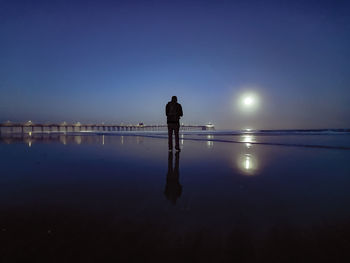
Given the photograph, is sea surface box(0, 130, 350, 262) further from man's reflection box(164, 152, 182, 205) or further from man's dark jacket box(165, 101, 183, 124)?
man's dark jacket box(165, 101, 183, 124)

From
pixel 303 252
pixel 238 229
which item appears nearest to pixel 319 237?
pixel 303 252

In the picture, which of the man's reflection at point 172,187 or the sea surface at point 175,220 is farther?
the man's reflection at point 172,187

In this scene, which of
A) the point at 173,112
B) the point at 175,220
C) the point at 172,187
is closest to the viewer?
the point at 175,220

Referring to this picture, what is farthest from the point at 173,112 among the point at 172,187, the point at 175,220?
the point at 175,220

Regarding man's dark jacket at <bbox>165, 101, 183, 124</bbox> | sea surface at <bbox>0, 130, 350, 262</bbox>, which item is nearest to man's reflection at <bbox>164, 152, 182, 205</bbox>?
sea surface at <bbox>0, 130, 350, 262</bbox>

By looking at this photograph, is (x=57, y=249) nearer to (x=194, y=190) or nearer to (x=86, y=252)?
(x=86, y=252)

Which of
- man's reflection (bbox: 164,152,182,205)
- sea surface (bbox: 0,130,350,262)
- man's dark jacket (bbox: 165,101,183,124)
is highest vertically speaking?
man's dark jacket (bbox: 165,101,183,124)

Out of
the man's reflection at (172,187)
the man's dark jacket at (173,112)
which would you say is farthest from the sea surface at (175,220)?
the man's dark jacket at (173,112)

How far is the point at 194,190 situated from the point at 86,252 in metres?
1.38

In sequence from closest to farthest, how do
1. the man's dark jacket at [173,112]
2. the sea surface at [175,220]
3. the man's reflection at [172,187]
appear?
1. the sea surface at [175,220]
2. the man's reflection at [172,187]
3. the man's dark jacket at [173,112]

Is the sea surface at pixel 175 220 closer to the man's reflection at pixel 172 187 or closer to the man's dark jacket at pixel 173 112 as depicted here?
the man's reflection at pixel 172 187

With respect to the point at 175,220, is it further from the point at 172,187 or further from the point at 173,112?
the point at 173,112

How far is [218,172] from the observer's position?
10.5 ft

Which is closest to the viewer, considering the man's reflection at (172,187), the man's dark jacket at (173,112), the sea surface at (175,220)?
the sea surface at (175,220)
